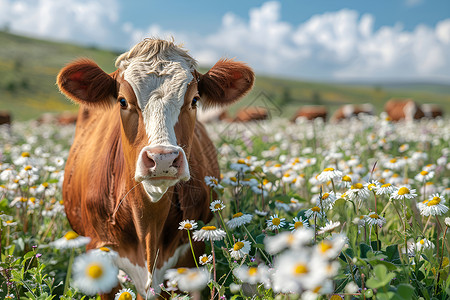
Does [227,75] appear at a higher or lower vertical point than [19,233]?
higher

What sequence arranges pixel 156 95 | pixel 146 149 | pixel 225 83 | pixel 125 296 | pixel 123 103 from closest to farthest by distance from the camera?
pixel 125 296 < pixel 146 149 < pixel 156 95 < pixel 123 103 < pixel 225 83

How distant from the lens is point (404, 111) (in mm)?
22531

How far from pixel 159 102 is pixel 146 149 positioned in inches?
16.6

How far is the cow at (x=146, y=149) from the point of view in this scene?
2518 millimetres

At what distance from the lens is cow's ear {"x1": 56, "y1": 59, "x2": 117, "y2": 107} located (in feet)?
9.49

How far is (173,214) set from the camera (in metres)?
2.98

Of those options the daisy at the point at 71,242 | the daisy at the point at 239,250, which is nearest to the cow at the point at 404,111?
the daisy at the point at 239,250

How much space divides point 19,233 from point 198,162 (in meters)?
1.96

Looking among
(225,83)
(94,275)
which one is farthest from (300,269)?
(225,83)

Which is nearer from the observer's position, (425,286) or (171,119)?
(425,286)

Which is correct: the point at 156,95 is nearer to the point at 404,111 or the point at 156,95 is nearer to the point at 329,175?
the point at 329,175

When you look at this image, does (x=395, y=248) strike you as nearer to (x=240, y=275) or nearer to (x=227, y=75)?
(x=240, y=275)

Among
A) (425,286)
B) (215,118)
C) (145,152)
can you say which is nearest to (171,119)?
(145,152)

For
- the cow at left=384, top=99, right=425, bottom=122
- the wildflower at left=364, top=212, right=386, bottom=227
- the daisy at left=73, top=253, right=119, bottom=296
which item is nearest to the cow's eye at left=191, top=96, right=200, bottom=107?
the wildflower at left=364, top=212, right=386, bottom=227
